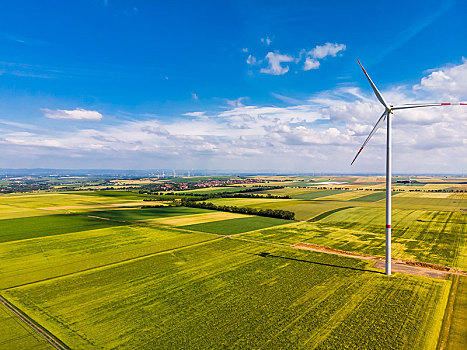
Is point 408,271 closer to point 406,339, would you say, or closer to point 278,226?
point 406,339

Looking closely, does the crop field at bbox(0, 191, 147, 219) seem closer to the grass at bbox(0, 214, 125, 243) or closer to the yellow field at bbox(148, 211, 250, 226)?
the grass at bbox(0, 214, 125, 243)

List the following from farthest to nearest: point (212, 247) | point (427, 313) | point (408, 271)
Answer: point (212, 247)
point (408, 271)
point (427, 313)

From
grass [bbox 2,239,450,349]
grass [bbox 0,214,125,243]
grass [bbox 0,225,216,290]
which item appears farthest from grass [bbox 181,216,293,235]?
grass [bbox 2,239,450,349]

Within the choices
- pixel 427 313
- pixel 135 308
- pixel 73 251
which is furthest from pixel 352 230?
pixel 73 251

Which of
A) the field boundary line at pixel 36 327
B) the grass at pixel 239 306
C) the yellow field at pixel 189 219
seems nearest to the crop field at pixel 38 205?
the yellow field at pixel 189 219

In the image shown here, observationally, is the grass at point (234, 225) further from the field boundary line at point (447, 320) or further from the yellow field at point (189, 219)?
the field boundary line at point (447, 320)

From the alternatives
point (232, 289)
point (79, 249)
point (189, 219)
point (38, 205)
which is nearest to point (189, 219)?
point (189, 219)
